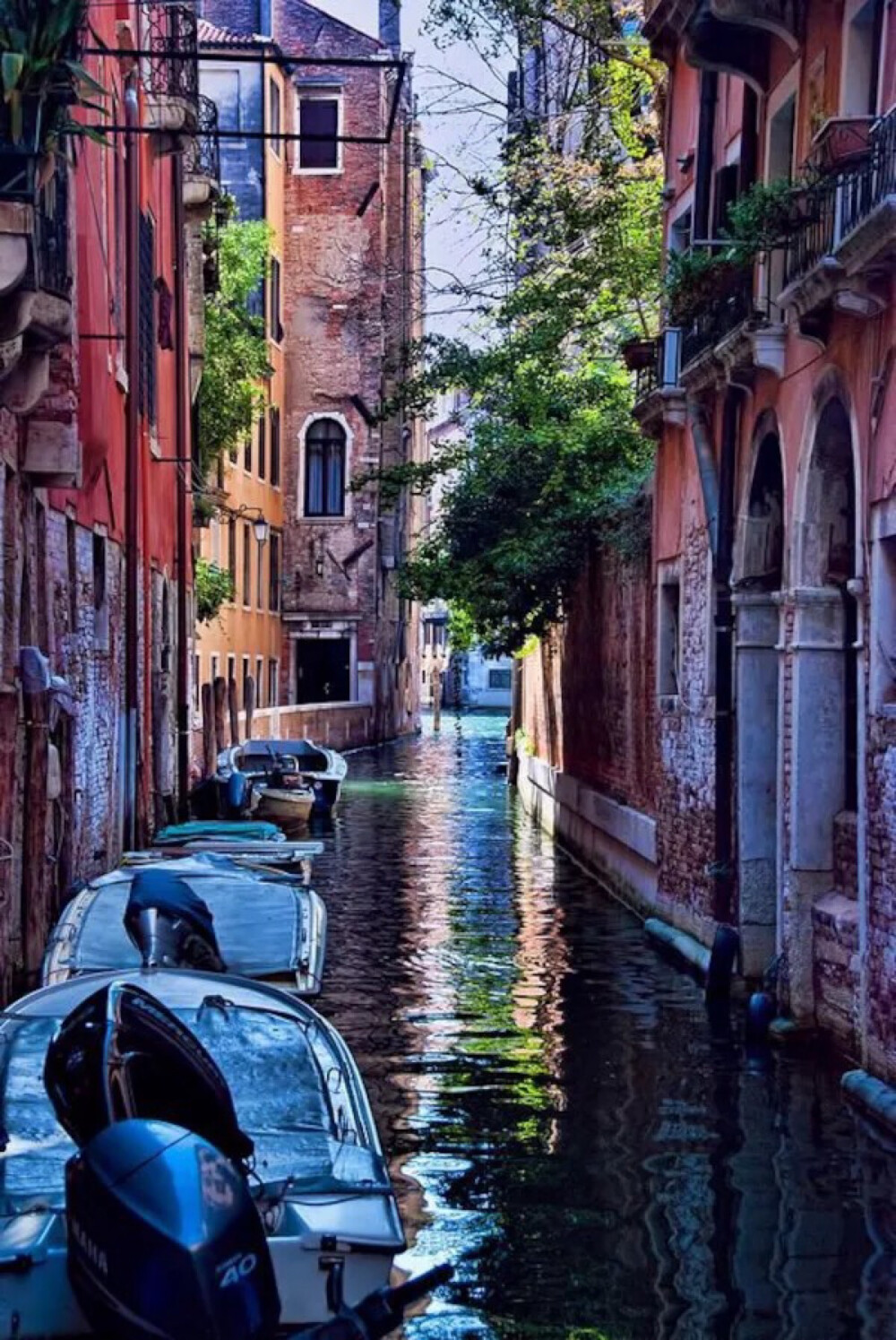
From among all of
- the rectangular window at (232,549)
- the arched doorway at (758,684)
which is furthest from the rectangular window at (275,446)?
the arched doorway at (758,684)

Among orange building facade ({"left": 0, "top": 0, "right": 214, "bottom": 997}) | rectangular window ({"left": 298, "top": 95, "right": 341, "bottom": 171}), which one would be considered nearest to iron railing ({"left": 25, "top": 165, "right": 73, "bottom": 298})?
orange building facade ({"left": 0, "top": 0, "right": 214, "bottom": 997})

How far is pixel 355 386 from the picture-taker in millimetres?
46062

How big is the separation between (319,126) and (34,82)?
37.3 metres

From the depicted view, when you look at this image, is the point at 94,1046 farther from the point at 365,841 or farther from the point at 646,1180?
the point at 365,841

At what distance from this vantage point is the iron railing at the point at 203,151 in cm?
2323

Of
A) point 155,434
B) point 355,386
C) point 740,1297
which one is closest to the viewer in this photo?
point 740,1297

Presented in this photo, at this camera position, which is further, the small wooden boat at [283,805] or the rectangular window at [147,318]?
the small wooden boat at [283,805]

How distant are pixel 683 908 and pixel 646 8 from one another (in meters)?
6.96

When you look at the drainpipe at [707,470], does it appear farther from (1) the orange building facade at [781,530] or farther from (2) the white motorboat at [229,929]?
(2) the white motorboat at [229,929]

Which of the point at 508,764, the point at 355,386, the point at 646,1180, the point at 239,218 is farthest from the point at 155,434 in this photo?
the point at 355,386

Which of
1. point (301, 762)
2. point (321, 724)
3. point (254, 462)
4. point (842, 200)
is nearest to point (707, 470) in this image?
point (842, 200)

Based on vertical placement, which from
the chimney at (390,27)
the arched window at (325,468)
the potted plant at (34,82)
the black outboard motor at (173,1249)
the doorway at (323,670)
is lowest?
the black outboard motor at (173,1249)

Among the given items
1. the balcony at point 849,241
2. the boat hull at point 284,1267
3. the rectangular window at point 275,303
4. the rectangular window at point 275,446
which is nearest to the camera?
the boat hull at point 284,1267

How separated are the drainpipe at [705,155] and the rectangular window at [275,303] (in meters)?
28.4
